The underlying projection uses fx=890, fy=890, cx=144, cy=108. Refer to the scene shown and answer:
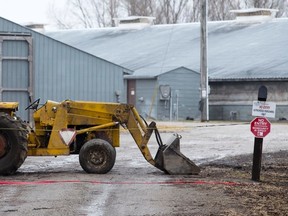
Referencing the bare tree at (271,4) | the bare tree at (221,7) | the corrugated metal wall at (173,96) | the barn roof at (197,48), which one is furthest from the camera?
the bare tree at (221,7)

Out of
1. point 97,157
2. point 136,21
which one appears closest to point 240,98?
point 136,21

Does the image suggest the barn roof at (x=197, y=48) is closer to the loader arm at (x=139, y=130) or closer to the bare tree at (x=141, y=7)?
the bare tree at (x=141, y=7)

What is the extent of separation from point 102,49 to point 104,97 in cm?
1965

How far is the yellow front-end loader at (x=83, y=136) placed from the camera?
16234 mm

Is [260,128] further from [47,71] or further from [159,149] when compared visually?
[47,71]

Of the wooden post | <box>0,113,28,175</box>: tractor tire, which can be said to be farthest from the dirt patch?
<box>0,113,28,175</box>: tractor tire

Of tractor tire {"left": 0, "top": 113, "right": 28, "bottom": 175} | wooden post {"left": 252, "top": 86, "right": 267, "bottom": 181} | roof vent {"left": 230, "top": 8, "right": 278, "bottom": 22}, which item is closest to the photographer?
wooden post {"left": 252, "top": 86, "right": 267, "bottom": 181}

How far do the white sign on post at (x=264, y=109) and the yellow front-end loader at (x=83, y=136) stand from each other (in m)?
1.66

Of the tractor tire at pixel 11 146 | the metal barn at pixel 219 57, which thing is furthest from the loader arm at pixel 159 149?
the metal barn at pixel 219 57

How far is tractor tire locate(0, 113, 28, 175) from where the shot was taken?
16109 mm

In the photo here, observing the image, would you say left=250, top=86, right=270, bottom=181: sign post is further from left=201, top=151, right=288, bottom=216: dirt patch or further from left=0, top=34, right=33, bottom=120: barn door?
left=0, top=34, right=33, bottom=120: barn door

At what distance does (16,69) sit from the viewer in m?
34.0

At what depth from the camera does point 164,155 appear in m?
16.6

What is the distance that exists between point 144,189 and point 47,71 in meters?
21.7
